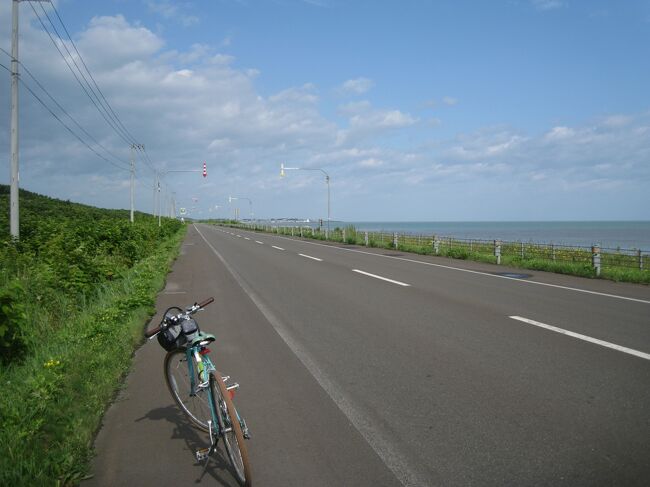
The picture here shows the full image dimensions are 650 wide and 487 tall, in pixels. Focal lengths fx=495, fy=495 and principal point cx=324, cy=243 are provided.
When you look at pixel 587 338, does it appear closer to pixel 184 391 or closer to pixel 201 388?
pixel 184 391

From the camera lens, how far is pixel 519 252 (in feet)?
75.6

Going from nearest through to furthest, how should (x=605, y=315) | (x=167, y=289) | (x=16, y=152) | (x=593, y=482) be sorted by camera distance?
1. (x=593, y=482)
2. (x=605, y=315)
3. (x=167, y=289)
4. (x=16, y=152)

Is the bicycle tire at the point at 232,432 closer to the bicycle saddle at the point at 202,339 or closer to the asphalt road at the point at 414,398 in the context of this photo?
the asphalt road at the point at 414,398

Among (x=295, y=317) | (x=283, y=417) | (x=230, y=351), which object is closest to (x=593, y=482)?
(x=283, y=417)

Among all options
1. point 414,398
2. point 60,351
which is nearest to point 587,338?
point 414,398

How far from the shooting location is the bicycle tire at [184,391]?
160 inches

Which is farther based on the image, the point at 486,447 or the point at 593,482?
the point at 486,447

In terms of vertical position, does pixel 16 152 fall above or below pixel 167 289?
above

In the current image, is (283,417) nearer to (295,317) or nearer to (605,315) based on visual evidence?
(295,317)

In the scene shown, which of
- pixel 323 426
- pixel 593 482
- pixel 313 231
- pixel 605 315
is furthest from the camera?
pixel 313 231

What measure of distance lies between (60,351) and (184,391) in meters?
2.82

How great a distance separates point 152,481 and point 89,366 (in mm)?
2617

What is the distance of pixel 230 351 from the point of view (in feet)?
22.0

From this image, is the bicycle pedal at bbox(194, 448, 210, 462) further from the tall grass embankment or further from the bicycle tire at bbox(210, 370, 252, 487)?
the tall grass embankment
